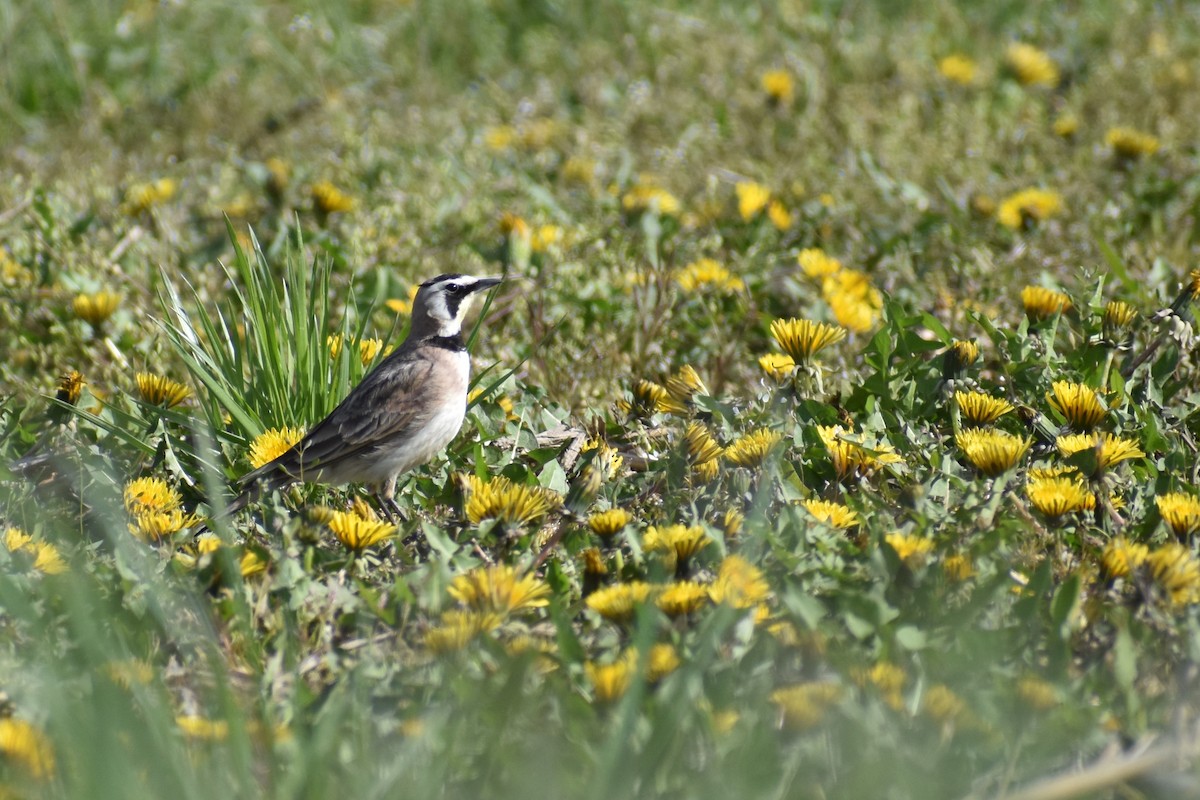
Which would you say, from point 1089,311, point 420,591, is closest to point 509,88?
point 1089,311

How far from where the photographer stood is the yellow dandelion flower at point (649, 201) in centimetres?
605

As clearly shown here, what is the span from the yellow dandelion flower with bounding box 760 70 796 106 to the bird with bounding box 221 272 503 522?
3561 mm

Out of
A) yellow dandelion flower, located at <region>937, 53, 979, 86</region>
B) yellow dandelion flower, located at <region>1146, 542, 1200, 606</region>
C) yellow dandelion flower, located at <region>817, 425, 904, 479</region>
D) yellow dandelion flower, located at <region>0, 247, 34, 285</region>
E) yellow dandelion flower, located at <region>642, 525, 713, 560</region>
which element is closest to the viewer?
yellow dandelion flower, located at <region>1146, 542, 1200, 606</region>

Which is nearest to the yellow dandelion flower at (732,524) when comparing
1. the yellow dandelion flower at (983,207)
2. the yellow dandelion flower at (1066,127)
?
the yellow dandelion flower at (983,207)

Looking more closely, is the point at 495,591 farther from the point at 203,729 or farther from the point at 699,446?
the point at 699,446

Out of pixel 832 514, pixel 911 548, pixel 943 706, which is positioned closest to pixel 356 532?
pixel 832 514

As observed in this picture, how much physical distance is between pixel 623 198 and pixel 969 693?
3.97 metres

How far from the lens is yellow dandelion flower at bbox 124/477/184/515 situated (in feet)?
11.5

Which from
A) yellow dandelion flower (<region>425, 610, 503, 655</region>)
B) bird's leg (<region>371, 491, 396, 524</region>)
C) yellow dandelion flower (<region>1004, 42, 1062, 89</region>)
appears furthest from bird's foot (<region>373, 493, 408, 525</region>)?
yellow dandelion flower (<region>1004, 42, 1062, 89</region>)

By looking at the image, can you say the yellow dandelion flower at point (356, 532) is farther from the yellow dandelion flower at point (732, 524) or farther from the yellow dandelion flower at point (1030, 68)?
the yellow dandelion flower at point (1030, 68)

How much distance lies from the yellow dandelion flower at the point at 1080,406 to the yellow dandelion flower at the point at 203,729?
7.43 ft

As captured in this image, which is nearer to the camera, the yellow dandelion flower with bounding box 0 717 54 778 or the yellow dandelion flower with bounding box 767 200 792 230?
the yellow dandelion flower with bounding box 0 717 54 778

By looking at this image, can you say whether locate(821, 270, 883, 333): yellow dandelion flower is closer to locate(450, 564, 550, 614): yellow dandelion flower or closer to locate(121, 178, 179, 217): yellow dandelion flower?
locate(450, 564, 550, 614): yellow dandelion flower

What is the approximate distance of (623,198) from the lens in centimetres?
621
